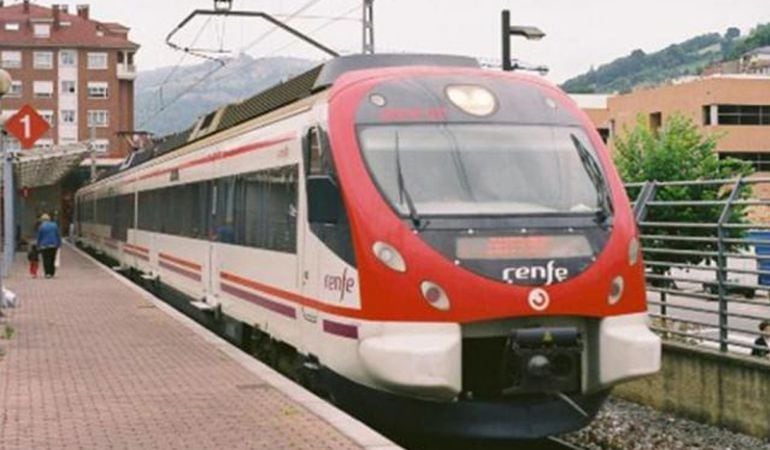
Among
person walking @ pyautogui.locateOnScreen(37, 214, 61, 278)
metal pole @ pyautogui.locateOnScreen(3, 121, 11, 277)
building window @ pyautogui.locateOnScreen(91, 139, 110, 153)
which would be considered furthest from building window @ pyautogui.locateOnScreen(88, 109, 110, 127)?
person walking @ pyautogui.locateOnScreen(37, 214, 61, 278)

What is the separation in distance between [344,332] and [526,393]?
1387 mm

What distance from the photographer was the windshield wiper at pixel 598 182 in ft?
31.1

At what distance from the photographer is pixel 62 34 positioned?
103m

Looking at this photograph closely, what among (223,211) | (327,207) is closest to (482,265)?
(327,207)

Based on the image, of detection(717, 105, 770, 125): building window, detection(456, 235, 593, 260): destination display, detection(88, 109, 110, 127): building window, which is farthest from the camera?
detection(88, 109, 110, 127): building window

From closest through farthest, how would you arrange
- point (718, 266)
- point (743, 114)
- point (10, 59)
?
point (718, 266) → point (743, 114) → point (10, 59)

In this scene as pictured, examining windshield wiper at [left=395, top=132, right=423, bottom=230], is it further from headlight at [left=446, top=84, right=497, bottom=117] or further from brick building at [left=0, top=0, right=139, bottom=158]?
brick building at [left=0, top=0, right=139, bottom=158]

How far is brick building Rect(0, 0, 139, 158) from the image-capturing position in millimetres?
100688

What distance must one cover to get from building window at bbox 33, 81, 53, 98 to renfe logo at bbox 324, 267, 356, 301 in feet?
315

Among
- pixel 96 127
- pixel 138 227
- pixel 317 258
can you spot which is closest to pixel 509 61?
pixel 138 227

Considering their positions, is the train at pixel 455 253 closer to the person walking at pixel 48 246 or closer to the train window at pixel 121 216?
the train window at pixel 121 216

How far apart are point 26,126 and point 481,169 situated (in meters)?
10.3

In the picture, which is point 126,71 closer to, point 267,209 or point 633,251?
point 267,209

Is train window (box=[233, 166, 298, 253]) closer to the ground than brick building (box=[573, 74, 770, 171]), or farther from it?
closer to the ground
